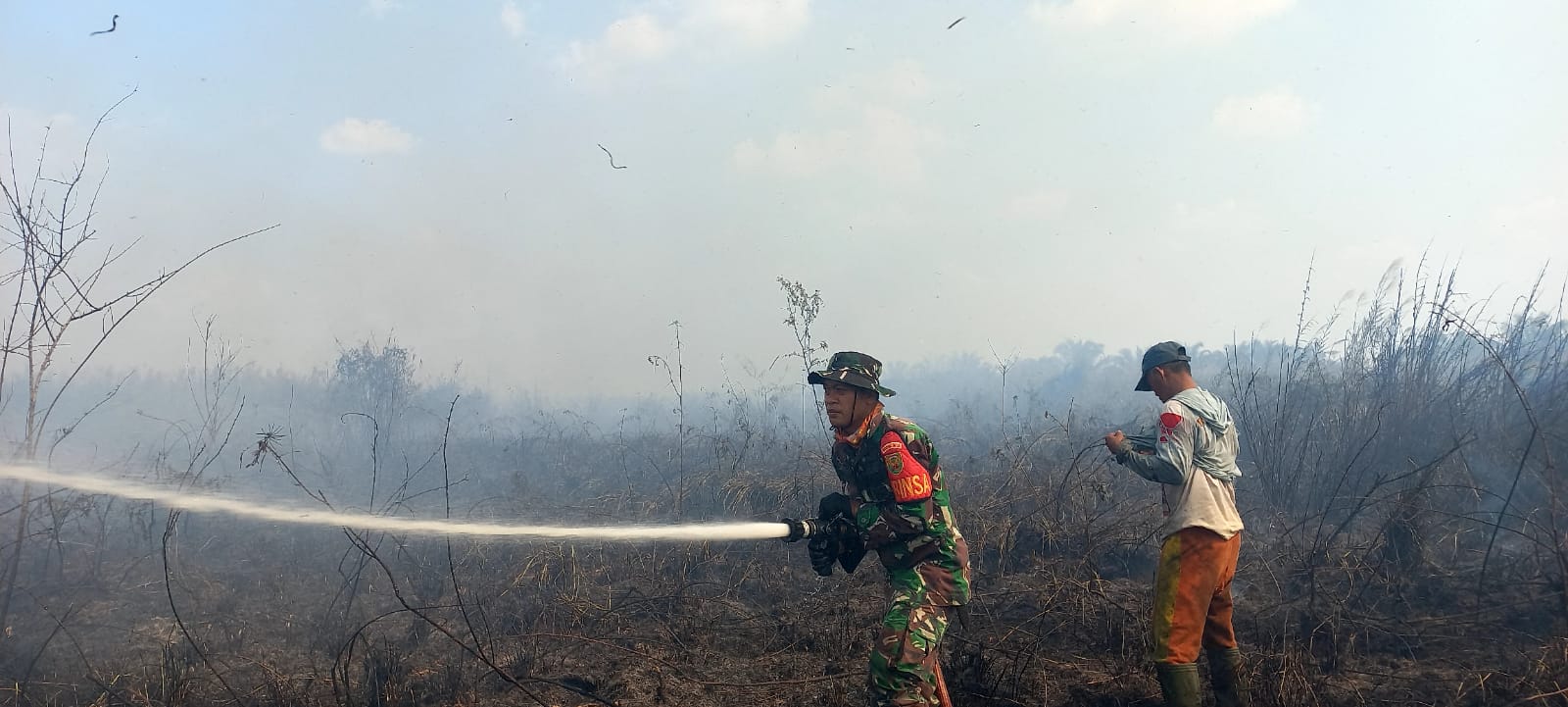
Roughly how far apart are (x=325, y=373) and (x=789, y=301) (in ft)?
51.4

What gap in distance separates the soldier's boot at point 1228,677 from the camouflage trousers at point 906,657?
1632mm

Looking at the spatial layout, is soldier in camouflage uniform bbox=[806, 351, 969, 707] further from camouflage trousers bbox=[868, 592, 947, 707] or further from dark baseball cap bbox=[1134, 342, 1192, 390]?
dark baseball cap bbox=[1134, 342, 1192, 390]

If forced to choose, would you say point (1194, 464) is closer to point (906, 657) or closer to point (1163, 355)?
point (1163, 355)

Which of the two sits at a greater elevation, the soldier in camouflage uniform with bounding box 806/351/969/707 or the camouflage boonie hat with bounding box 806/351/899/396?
the camouflage boonie hat with bounding box 806/351/899/396

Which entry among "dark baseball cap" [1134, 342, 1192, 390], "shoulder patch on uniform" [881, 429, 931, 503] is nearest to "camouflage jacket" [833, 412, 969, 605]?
"shoulder patch on uniform" [881, 429, 931, 503]

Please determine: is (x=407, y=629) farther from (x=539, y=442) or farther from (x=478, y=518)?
(x=539, y=442)

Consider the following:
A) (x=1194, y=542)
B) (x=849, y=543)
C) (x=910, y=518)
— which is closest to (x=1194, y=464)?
(x=1194, y=542)

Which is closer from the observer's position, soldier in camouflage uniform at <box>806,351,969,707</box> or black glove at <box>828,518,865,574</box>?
soldier in camouflage uniform at <box>806,351,969,707</box>

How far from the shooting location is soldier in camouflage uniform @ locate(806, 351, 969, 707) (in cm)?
337

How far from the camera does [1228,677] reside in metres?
3.90

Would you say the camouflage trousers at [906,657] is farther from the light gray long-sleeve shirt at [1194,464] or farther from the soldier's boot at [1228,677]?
the soldier's boot at [1228,677]

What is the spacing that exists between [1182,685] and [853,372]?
2.18m

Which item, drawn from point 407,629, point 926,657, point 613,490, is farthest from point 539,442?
point 926,657

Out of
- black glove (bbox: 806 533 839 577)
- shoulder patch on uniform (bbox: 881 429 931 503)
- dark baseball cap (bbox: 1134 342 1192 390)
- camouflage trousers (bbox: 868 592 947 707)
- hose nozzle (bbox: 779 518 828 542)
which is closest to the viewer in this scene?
camouflage trousers (bbox: 868 592 947 707)
